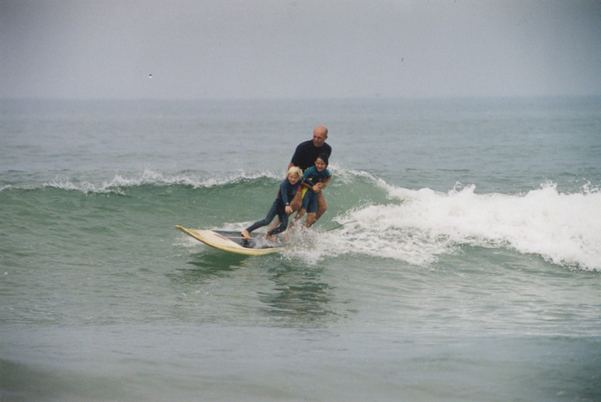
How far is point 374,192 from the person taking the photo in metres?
14.0

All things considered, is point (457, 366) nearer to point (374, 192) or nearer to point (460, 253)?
point (460, 253)

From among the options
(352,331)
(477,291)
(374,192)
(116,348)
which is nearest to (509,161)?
(374,192)

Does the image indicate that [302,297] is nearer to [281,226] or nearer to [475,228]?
[281,226]

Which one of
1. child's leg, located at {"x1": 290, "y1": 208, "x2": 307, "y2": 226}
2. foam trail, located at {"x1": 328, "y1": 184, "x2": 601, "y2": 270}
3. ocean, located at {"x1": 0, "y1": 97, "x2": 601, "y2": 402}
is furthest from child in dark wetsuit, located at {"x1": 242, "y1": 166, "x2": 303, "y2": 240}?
foam trail, located at {"x1": 328, "y1": 184, "x2": 601, "y2": 270}

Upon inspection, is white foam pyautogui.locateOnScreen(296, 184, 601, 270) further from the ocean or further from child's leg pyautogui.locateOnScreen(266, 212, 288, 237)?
child's leg pyautogui.locateOnScreen(266, 212, 288, 237)

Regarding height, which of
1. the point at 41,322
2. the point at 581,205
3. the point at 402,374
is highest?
the point at 581,205

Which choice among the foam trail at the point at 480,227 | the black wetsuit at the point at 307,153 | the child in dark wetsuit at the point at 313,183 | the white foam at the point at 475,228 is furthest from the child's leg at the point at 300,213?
the foam trail at the point at 480,227

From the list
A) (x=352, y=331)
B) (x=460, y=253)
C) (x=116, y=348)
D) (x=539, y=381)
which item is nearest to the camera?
(x=539, y=381)

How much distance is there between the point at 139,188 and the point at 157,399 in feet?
35.2

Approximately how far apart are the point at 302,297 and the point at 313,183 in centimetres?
232

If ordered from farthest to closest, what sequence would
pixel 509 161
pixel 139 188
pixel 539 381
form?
pixel 509 161 < pixel 139 188 < pixel 539 381

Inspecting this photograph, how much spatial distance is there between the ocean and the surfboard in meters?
0.19

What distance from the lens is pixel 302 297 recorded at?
6.75 metres

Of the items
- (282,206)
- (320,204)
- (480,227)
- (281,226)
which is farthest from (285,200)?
(480,227)
